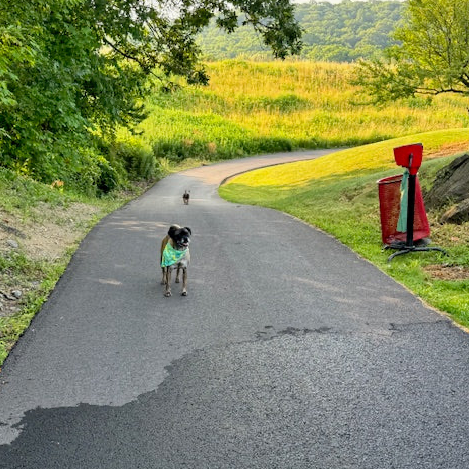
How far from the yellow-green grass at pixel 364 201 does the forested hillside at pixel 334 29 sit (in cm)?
8118

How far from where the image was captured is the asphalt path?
4078mm

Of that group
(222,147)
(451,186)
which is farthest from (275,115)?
(451,186)

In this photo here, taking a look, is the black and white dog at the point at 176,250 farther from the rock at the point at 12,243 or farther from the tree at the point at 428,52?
the tree at the point at 428,52

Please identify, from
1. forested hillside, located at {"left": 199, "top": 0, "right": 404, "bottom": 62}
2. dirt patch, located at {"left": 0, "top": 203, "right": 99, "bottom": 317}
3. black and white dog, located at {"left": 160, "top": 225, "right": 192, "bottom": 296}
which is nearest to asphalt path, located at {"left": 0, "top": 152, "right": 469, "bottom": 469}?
black and white dog, located at {"left": 160, "top": 225, "right": 192, "bottom": 296}

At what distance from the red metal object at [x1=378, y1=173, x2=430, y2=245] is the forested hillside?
101 m

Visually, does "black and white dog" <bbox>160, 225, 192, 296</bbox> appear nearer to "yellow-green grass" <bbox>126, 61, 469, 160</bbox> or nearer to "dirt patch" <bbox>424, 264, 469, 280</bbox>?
"dirt patch" <bbox>424, 264, 469, 280</bbox>

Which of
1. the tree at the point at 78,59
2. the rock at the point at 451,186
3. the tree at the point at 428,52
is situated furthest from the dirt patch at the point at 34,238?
the tree at the point at 428,52

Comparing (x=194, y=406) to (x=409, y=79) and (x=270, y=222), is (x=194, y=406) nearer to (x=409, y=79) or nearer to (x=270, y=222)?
(x=270, y=222)

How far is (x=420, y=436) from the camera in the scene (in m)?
4.24

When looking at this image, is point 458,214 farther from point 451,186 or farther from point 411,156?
point 411,156

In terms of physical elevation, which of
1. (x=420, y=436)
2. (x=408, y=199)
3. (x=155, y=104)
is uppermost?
(x=155, y=104)

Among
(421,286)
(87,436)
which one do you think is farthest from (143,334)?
(421,286)

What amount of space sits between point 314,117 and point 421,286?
48.4 meters

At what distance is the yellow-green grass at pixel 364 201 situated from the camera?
861 cm
